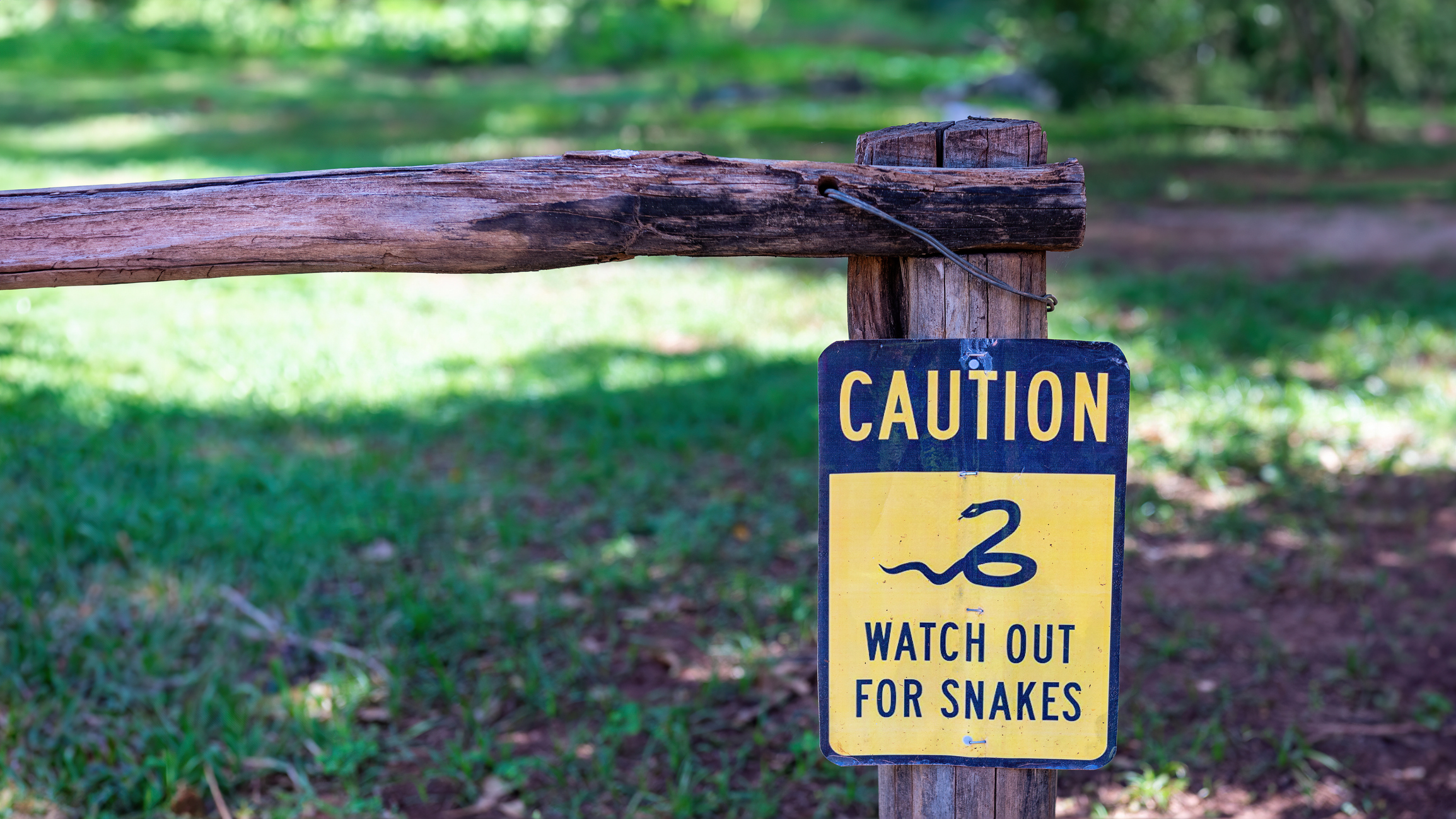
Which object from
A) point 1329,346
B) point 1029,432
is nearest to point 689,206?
point 1029,432

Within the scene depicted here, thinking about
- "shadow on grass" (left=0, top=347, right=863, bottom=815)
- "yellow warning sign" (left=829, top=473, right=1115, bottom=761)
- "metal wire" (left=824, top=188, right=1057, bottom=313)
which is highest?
"metal wire" (left=824, top=188, right=1057, bottom=313)

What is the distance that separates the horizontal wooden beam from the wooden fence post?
44 mm

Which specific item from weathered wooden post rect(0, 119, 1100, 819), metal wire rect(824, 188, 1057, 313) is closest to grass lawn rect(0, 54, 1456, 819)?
weathered wooden post rect(0, 119, 1100, 819)

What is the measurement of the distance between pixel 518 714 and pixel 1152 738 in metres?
1.58

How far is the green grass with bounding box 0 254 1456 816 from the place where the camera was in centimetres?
280

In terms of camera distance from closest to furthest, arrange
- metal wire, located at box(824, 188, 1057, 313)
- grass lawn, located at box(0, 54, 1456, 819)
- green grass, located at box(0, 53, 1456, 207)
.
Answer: metal wire, located at box(824, 188, 1057, 313) → grass lawn, located at box(0, 54, 1456, 819) → green grass, located at box(0, 53, 1456, 207)

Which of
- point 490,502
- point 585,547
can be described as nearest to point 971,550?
point 585,547

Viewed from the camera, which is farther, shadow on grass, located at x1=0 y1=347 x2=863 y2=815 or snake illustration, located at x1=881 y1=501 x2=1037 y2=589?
shadow on grass, located at x1=0 y1=347 x2=863 y2=815

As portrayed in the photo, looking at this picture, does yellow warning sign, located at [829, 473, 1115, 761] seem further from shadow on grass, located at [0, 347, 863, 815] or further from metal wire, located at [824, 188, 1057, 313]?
shadow on grass, located at [0, 347, 863, 815]

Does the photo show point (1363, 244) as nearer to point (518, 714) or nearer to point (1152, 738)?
point (1152, 738)

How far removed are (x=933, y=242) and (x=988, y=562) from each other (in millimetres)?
441

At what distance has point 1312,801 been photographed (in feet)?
8.72

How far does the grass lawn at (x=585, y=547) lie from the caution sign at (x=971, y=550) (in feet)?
3.68

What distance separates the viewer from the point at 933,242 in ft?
5.05
